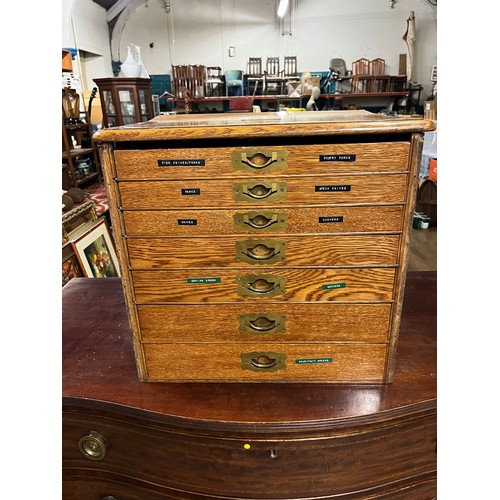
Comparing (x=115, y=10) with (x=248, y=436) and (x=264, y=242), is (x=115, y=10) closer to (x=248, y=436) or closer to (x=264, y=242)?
(x=264, y=242)

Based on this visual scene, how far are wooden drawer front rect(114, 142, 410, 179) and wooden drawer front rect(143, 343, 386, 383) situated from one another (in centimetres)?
38

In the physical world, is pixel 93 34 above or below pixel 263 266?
above

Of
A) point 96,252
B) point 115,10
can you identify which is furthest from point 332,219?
point 115,10

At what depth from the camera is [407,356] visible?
0.93 metres

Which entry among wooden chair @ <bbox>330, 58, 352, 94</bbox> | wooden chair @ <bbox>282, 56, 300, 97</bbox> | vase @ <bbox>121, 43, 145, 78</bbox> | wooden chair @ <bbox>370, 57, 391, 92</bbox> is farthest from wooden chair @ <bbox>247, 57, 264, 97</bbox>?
vase @ <bbox>121, 43, 145, 78</bbox>

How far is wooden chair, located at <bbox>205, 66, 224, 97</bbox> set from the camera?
586 cm

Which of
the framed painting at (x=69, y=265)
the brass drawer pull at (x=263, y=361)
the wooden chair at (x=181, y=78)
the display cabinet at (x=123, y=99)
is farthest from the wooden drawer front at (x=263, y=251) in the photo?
the wooden chair at (x=181, y=78)

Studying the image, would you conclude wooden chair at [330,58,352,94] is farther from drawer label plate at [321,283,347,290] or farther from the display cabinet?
drawer label plate at [321,283,347,290]

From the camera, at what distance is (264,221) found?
73cm

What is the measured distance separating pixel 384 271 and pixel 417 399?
0.29 m

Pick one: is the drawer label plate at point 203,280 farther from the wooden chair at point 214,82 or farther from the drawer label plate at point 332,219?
the wooden chair at point 214,82

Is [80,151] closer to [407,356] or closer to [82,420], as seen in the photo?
[82,420]

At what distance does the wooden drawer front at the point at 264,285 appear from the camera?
76 centimetres

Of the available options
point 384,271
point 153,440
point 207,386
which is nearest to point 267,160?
point 384,271
